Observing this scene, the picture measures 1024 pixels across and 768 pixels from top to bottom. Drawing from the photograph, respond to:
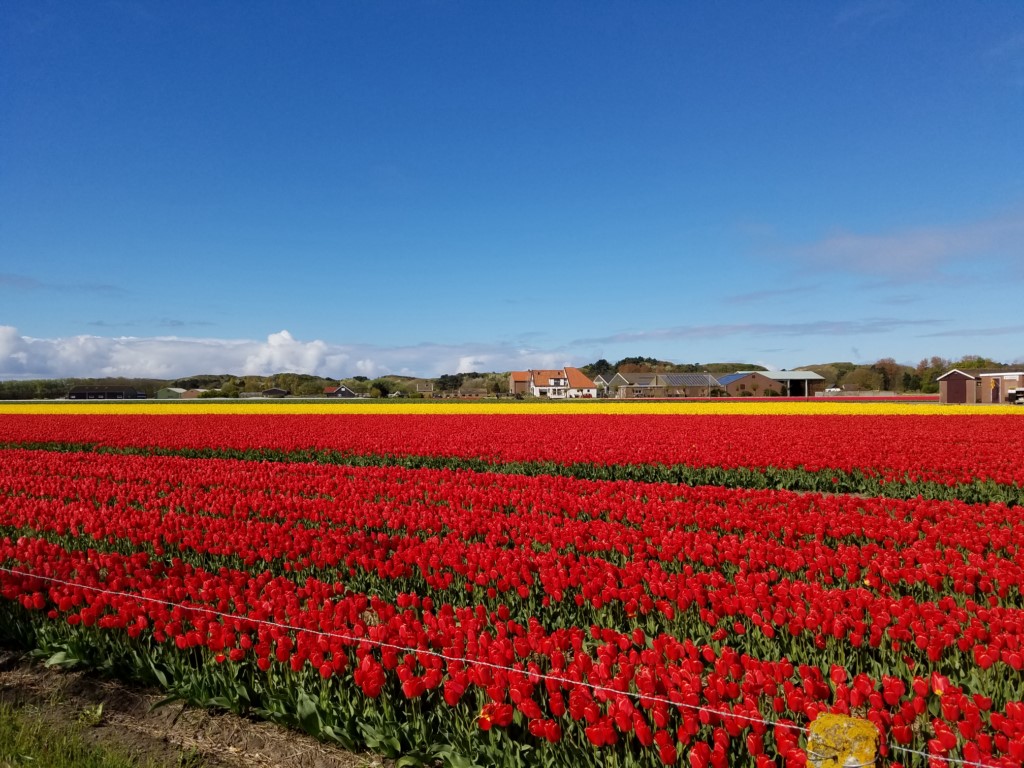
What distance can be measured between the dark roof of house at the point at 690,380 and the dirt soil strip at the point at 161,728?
95591mm

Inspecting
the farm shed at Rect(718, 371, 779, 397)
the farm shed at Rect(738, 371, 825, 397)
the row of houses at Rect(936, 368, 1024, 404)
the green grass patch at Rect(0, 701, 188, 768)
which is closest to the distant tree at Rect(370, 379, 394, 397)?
the farm shed at Rect(718, 371, 779, 397)

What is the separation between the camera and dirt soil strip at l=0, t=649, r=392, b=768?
160 inches

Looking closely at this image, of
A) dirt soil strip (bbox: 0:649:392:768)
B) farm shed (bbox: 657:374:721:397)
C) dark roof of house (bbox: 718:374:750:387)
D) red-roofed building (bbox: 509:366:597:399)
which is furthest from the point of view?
red-roofed building (bbox: 509:366:597:399)

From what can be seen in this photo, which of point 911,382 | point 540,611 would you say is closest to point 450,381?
point 911,382

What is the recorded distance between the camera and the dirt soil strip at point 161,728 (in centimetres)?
406

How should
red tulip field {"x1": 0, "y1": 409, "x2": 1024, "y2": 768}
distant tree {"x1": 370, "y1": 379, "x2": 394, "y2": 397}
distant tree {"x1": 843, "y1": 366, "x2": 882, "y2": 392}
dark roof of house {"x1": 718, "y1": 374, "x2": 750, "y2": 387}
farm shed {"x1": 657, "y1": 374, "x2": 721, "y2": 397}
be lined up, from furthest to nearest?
distant tree {"x1": 843, "y1": 366, "x2": 882, "y2": 392} → dark roof of house {"x1": 718, "y1": 374, "x2": 750, "y2": 387} → farm shed {"x1": 657, "y1": 374, "x2": 721, "y2": 397} → distant tree {"x1": 370, "y1": 379, "x2": 394, "y2": 397} → red tulip field {"x1": 0, "y1": 409, "x2": 1024, "y2": 768}

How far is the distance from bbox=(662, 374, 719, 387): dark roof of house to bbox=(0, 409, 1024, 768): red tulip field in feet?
283

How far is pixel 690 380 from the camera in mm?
100000

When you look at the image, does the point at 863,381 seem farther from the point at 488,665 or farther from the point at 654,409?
the point at 488,665

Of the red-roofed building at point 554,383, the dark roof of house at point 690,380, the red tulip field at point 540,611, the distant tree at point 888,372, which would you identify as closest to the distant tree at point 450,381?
the red-roofed building at point 554,383

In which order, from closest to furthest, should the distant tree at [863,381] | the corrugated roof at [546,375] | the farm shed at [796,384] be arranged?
the farm shed at [796,384] < the distant tree at [863,381] < the corrugated roof at [546,375]

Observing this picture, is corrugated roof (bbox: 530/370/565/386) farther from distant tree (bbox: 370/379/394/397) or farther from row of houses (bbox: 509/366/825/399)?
distant tree (bbox: 370/379/394/397)

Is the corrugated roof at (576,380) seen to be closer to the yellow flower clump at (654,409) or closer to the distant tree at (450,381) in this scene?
the distant tree at (450,381)

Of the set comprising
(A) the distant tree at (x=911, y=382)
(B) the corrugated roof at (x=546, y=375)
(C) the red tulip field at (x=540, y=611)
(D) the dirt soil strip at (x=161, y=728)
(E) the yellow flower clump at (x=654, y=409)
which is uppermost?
(B) the corrugated roof at (x=546, y=375)
